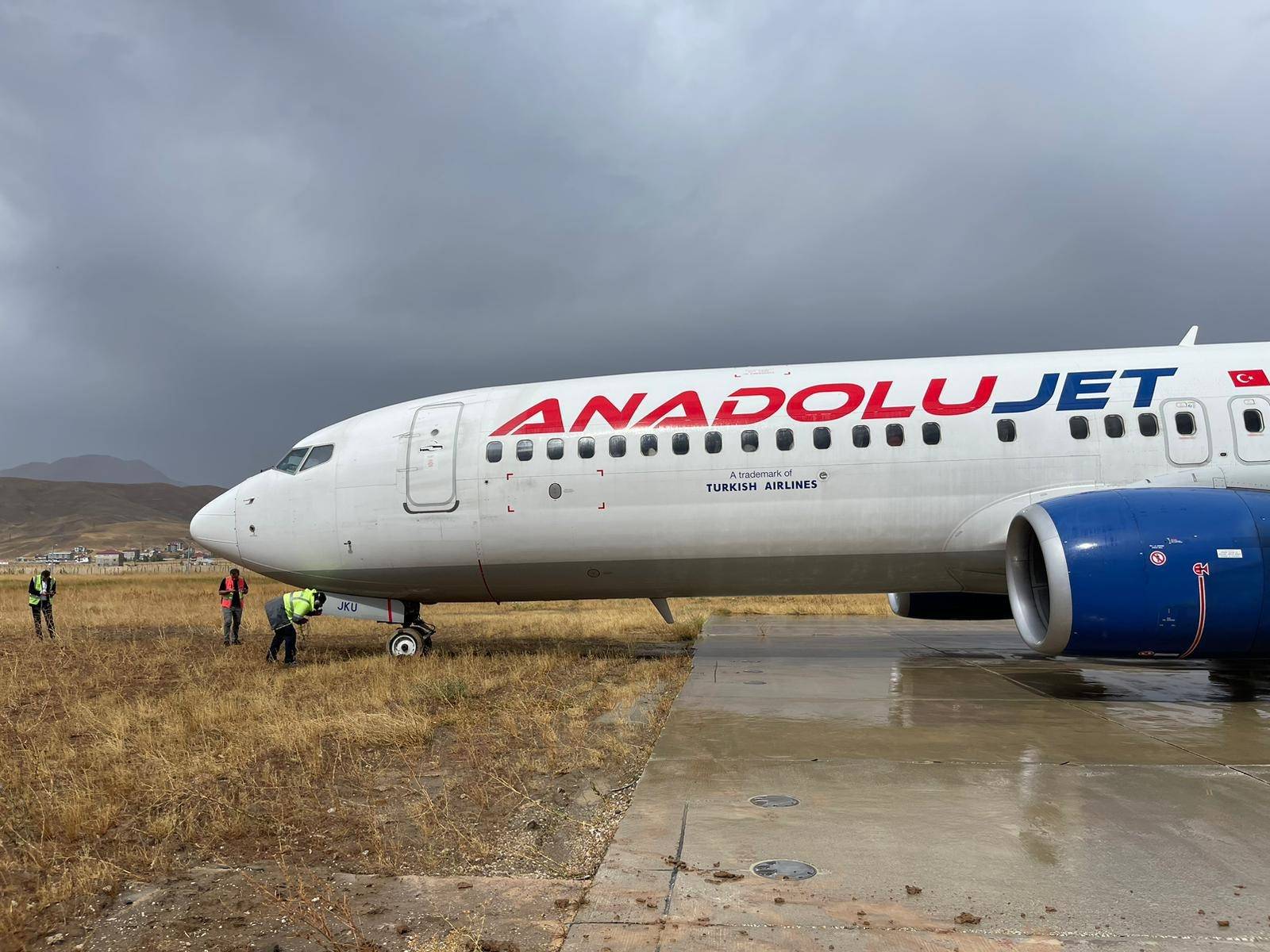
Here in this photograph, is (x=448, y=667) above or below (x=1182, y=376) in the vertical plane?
below

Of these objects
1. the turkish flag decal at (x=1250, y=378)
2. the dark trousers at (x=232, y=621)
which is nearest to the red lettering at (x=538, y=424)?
the dark trousers at (x=232, y=621)

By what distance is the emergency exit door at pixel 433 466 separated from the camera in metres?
12.1

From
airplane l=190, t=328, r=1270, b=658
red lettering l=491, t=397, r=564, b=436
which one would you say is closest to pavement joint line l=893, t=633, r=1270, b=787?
airplane l=190, t=328, r=1270, b=658

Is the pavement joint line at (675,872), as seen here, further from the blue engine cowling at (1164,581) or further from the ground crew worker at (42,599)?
the ground crew worker at (42,599)

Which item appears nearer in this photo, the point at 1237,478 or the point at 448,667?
the point at 1237,478

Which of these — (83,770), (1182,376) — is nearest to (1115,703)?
(1182,376)

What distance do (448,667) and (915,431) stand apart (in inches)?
285

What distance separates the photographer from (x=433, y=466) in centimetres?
1223

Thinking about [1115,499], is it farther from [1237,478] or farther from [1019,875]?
[1019,875]

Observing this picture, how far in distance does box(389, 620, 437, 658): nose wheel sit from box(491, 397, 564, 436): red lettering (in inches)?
141

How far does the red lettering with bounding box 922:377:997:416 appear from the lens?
36.8 ft

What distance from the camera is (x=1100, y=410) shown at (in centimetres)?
1095

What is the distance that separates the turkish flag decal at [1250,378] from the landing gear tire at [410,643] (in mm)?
12084

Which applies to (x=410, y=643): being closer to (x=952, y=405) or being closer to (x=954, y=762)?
(x=952, y=405)
